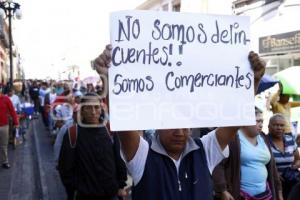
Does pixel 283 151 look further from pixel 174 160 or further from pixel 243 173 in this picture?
pixel 174 160

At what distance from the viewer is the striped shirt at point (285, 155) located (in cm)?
489

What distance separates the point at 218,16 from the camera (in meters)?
3.02

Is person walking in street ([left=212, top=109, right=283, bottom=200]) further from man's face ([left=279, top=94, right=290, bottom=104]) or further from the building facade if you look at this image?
the building facade

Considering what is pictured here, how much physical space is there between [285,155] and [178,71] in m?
2.44

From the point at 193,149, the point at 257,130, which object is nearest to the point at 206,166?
the point at 193,149

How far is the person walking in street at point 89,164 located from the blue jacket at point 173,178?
5.15 ft

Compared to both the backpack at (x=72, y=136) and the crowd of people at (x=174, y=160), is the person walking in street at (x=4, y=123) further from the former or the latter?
the backpack at (x=72, y=136)

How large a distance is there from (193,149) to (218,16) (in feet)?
2.66

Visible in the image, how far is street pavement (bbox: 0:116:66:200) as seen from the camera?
25.9ft

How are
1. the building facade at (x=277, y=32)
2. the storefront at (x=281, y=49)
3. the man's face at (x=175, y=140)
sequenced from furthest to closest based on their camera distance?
the building facade at (x=277, y=32)
the storefront at (x=281, y=49)
the man's face at (x=175, y=140)

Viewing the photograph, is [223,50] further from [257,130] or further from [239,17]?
[257,130]

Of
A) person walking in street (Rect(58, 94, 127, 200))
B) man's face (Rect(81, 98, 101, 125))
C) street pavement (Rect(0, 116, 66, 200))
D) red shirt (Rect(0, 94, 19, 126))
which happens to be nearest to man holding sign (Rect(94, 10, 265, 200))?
person walking in street (Rect(58, 94, 127, 200))

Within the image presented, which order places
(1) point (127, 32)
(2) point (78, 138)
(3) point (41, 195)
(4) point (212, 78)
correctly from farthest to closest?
(3) point (41, 195) → (2) point (78, 138) → (4) point (212, 78) → (1) point (127, 32)

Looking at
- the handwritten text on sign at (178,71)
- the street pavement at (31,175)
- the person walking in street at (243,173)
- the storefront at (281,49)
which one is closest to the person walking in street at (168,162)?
the handwritten text on sign at (178,71)
